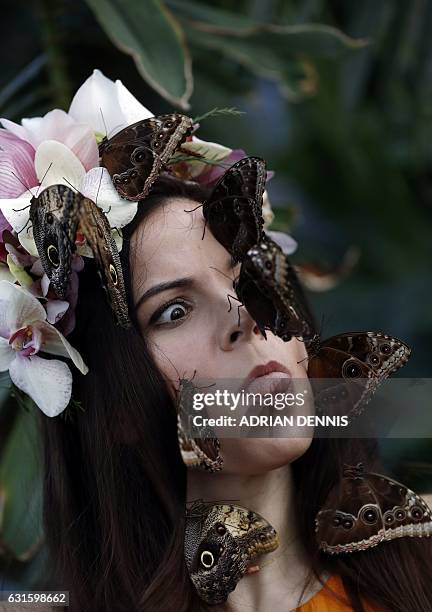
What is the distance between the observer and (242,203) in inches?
49.3

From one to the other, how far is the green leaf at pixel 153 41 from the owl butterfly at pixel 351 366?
0.53 metres

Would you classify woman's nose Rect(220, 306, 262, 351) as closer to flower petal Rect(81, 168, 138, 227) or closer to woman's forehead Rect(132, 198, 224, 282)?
woman's forehead Rect(132, 198, 224, 282)

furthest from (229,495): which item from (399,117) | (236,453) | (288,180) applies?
(288,180)

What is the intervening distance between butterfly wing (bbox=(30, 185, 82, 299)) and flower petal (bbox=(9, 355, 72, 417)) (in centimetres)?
11

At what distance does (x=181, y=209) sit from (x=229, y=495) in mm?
429

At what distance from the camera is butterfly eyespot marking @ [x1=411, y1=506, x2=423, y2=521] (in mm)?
1229

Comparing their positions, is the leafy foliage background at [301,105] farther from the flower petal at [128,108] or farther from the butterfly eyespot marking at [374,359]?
the butterfly eyespot marking at [374,359]

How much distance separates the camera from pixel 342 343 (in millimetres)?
1289

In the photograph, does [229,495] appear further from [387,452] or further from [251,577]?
[387,452]

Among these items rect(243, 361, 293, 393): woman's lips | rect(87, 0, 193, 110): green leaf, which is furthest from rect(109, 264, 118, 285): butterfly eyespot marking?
rect(87, 0, 193, 110): green leaf

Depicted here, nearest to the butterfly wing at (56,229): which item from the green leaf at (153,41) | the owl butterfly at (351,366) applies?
the owl butterfly at (351,366)

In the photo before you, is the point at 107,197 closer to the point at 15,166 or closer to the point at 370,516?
the point at 15,166

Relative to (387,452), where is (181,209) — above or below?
above

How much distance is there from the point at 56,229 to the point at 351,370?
1.49 ft
